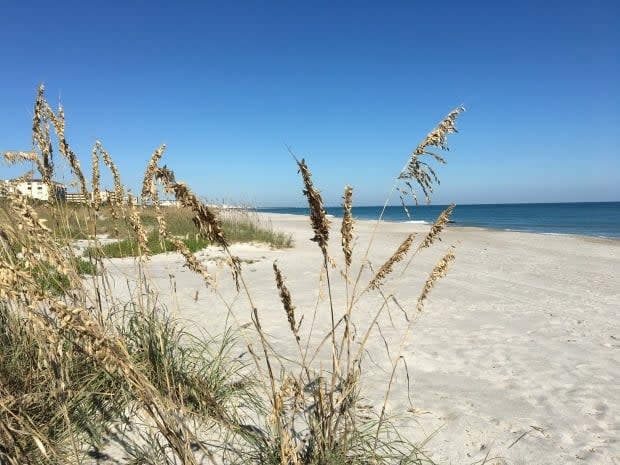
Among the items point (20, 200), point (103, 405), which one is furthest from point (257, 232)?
point (20, 200)

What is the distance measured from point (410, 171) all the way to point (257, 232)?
1588cm

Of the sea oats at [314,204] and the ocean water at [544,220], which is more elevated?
the sea oats at [314,204]

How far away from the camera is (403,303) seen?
7516 millimetres

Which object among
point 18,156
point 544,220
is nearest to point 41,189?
point 18,156

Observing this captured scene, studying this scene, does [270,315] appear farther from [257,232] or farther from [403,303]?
[257,232]

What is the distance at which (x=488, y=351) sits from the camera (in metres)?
5.05

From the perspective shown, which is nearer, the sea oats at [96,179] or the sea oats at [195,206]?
the sea oats at [195,206]

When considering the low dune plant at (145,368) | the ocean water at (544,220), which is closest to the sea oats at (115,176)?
the low dune plant at (145,368)

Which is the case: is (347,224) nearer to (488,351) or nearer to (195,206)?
(195,206)

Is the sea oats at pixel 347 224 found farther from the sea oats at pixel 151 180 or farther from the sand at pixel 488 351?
the sea oats at pixel 151 180

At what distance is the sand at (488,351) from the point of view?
306 centimetres

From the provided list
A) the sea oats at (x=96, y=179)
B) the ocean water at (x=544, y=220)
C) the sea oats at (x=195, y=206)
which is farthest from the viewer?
the ocean water at (x=544, y=220)

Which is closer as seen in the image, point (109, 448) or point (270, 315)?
point (109, 448)

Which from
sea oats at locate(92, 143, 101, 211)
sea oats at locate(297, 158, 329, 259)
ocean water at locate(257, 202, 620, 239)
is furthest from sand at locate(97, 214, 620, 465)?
ocean water at locate(257, 202, 620, 239)
